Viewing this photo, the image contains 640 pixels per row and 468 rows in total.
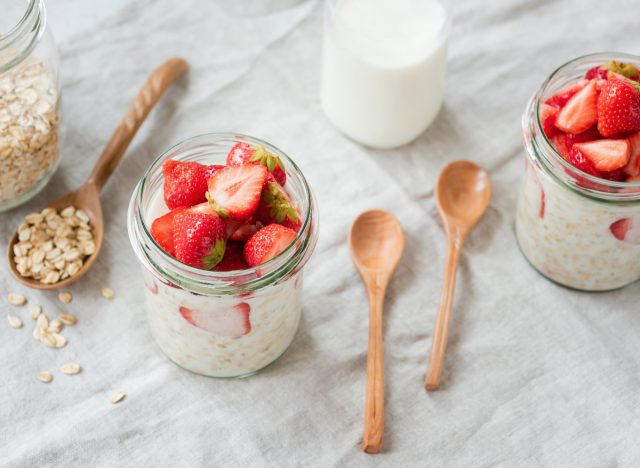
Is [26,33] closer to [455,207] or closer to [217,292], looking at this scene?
[217,292]

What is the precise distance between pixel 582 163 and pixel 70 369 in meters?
0.85

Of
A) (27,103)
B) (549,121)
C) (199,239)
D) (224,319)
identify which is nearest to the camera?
(199,239)

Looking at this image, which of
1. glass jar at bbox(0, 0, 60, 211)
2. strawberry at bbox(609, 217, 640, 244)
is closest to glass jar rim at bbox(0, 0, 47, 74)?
glass jar at bbox(0, 0, 60, 211)

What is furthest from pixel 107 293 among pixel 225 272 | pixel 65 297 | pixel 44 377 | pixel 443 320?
pixel 443 320

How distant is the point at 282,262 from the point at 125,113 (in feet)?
2.17

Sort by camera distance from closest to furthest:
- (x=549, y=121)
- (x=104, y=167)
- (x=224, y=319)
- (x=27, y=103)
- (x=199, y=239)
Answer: (x=199, y=239), (x=224, y=319), (x=549, y=121), (x=27, y=103), (x=104, y=167)

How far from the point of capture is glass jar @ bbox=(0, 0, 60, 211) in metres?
1.37

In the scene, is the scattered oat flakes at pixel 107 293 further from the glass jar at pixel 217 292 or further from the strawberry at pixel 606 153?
the strawberry at pixel 606 153

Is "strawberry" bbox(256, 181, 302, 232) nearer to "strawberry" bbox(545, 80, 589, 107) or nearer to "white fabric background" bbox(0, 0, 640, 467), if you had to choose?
"white fabric background" bbox(0, 0, 640, 467)

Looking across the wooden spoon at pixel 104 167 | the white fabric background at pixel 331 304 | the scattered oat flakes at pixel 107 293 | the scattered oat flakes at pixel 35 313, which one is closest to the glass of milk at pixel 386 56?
the white fabric background at pixel 331 304

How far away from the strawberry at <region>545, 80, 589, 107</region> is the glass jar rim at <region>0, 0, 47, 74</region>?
2.65 feet

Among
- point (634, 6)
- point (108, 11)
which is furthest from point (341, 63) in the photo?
point (634, 6)

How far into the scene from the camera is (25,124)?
4.66ft

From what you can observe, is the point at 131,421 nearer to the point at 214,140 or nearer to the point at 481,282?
the point at 214,140
